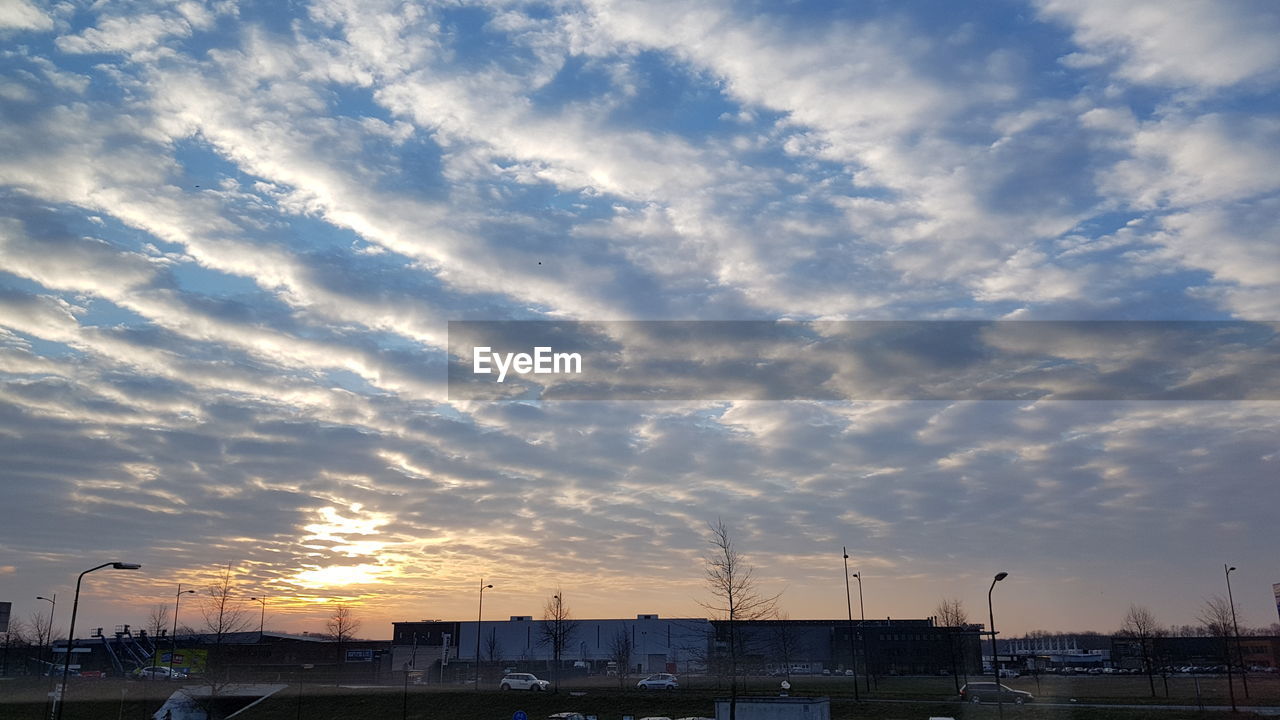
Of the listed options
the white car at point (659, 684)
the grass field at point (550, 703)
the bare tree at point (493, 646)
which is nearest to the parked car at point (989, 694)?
the grass field at point (550, 703)

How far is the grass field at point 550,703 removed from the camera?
6297 centimetres

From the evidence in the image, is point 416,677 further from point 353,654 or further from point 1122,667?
point 1122,667

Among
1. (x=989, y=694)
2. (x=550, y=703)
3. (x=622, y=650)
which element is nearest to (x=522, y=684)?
(x=550, y=703)

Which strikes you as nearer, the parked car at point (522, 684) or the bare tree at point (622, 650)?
the parked car at point (522, 684)

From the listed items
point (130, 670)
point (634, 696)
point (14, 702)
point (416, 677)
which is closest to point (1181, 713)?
point (634, 696)

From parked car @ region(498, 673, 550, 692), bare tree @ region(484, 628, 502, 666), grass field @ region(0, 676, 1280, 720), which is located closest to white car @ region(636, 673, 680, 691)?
grass field @ region(0, 676, 1280, 720)

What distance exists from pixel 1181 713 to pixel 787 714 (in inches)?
1090

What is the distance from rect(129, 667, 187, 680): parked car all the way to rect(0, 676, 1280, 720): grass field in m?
14.2

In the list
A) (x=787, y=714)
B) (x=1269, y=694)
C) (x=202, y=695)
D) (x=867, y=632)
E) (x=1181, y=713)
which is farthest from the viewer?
(x=867, y=632)

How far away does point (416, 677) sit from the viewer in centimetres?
11819

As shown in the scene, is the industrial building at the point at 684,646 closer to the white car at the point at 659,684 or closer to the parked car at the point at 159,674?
the parked car at the point at 159,674

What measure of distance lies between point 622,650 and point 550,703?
52201 millimetres

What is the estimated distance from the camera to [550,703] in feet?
243

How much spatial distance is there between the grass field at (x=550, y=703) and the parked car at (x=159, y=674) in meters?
14.2
